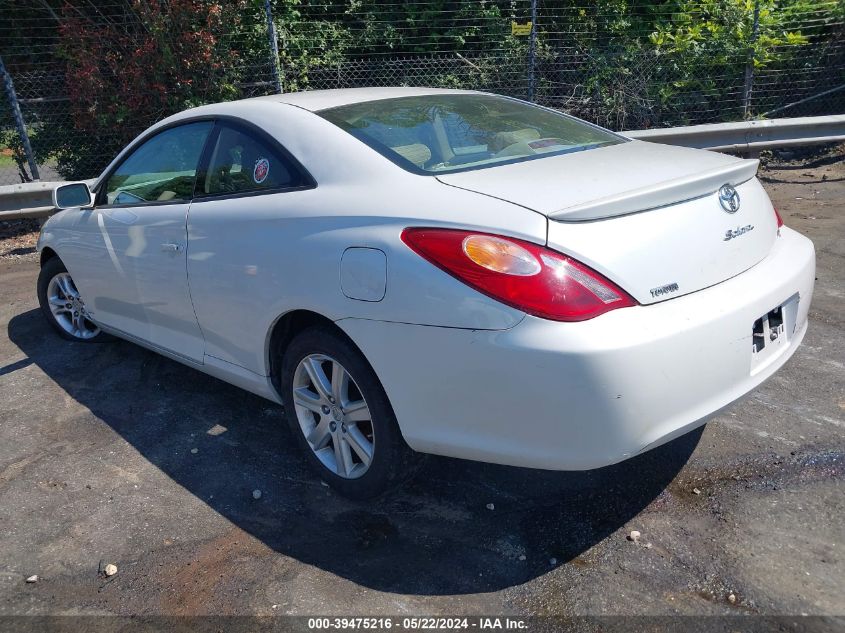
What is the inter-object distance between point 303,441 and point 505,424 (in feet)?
3.90

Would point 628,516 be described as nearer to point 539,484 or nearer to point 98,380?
point 539,484

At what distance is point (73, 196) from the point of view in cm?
469

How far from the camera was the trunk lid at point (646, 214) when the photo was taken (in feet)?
8.44

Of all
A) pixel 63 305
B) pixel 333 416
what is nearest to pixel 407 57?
pixel 63 305

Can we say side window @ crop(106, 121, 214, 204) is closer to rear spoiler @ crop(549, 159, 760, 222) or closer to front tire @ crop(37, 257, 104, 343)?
front tire @ crop(37, 257, 104, 343)

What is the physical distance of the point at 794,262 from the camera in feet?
10.4

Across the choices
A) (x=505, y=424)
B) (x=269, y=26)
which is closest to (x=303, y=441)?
(x=505, y=424)

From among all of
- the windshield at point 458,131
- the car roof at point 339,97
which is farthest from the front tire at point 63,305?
the windshield at point 458,131

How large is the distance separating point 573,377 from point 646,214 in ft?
2.20

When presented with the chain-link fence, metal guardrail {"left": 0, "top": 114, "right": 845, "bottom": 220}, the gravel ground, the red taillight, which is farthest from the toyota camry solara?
the chain-link fence

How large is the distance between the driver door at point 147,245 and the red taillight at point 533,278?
1.77 m

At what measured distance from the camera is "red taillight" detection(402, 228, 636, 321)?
2.50 metres

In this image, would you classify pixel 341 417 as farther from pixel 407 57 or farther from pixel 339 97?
pixel 407 57

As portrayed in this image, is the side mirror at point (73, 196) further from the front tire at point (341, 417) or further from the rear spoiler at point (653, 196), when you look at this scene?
the rear spoiler at point (653, 196)
